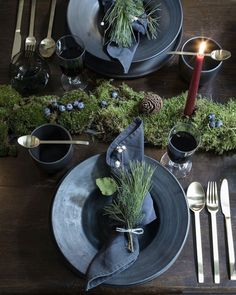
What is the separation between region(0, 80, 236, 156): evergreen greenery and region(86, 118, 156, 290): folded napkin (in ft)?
0.28

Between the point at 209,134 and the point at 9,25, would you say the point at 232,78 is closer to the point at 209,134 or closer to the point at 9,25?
the point at 209,134

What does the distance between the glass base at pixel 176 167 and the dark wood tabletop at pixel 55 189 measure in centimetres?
1

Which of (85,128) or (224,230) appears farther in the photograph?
(85,128)

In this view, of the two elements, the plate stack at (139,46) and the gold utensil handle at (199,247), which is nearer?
the gold utensil handle at (199,247)

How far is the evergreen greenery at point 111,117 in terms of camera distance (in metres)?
1.03

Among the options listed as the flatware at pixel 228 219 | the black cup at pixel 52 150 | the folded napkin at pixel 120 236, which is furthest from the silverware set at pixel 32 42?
the flatware at pixel 228 219

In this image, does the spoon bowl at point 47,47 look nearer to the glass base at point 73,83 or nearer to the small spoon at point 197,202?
the glass base at point 73,83

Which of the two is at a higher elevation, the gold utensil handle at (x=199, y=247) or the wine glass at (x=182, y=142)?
the wine glass at (x=182, y=142)

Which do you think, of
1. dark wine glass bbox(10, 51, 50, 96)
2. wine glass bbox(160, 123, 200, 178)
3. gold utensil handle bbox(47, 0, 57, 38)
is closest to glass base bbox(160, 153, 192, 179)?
wine glass bbox(160, 123, 200, 178)

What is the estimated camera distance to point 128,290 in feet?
2.86

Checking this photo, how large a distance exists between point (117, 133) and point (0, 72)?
0.37 meters

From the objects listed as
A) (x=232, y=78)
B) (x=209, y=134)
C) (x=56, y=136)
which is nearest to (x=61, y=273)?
(x=56, y=136)

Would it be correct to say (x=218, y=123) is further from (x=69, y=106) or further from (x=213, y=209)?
(x=69, y=106)

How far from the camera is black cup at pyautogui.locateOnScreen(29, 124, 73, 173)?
3.16 ft
